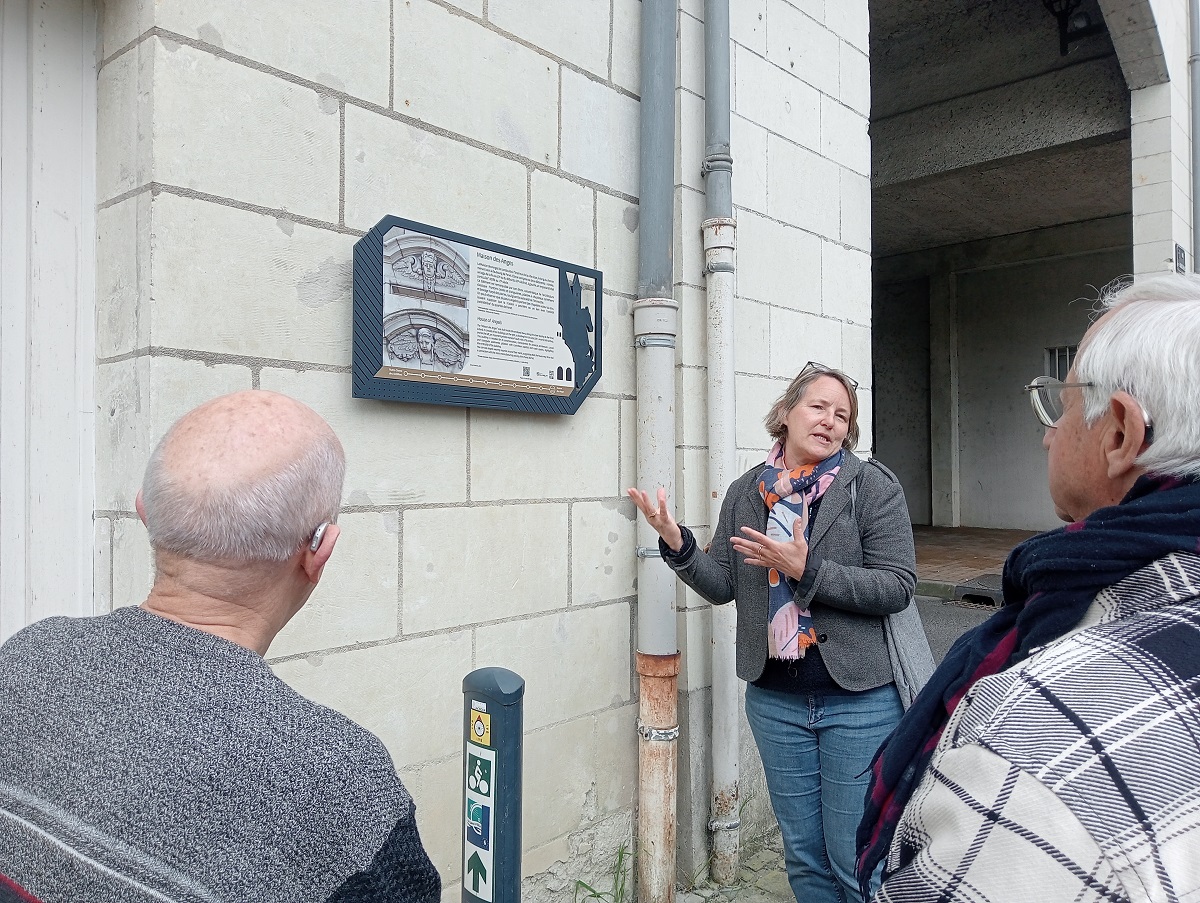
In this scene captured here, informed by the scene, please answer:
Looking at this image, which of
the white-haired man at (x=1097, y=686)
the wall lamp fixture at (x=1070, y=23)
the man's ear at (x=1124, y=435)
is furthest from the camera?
the wall lamp fixture at (x=1070, y=23)

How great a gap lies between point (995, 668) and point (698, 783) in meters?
2.16

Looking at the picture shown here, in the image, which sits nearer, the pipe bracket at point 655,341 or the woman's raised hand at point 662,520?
the woman's raised hand at point 662,520

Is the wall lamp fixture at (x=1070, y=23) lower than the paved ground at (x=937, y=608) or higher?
higher

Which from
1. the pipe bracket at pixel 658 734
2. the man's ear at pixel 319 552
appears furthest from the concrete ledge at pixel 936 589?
the man's ear at pixel 319 552

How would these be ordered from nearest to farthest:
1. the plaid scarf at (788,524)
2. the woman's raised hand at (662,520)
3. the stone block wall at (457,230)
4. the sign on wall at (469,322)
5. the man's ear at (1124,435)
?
1. the man's ear at (1124,435)
2. the stone block wall at (457,230)
3. the sign on wall at (469,322)
4. the plaid scarf at (788,524)
5. the woman's raised hand at (662,520)

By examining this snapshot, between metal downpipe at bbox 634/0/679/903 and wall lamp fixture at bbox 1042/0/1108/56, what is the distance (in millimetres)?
5292

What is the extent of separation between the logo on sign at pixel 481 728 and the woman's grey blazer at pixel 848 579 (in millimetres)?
1178

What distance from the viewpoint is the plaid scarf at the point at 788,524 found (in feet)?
7.61

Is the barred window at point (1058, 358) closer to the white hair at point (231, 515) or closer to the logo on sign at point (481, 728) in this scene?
the logo on sign at point (481, 728)

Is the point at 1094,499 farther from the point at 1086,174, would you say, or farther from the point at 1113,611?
the point at 1086,174

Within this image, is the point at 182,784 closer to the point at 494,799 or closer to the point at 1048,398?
the point at 494,799

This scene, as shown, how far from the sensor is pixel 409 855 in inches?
38.9

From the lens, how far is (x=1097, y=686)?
0.87 meters

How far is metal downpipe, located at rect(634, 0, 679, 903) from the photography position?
291cm
